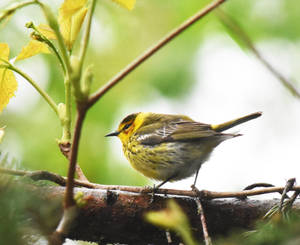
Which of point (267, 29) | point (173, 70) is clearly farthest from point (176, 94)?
Result: point (267, 29)

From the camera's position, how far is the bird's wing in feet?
12.2

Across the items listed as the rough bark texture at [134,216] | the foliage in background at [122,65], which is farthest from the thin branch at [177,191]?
the foliage in background at [122,65]

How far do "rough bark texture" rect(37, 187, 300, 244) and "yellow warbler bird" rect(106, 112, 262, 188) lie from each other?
141 cm

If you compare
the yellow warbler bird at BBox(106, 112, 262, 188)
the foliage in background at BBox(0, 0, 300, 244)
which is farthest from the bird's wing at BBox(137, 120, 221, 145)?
the foliage in background at BBox(0, 0, 300, 244)

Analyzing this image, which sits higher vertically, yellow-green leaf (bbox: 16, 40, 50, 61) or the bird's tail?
the bird's tail

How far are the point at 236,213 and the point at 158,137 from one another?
2143 millimetres

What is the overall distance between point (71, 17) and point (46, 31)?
0.24 m

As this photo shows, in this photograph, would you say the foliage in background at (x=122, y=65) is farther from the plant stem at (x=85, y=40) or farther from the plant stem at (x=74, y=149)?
the plant stem at (x=74, y=149)

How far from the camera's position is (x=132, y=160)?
3.85 m

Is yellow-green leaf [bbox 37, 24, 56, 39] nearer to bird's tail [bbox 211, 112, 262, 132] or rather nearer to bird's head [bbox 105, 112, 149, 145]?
bird's tail [bbox 211, 112, 262, 132]

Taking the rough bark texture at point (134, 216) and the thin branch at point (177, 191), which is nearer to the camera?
the thin branch at point (177, 191)

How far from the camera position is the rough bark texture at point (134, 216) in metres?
1.75

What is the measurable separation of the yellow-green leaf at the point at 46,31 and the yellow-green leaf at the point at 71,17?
0.43ft

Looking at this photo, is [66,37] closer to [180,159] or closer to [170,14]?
[180,159]
